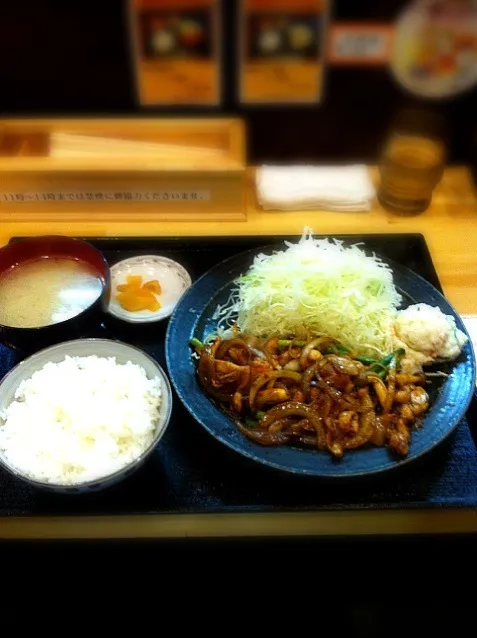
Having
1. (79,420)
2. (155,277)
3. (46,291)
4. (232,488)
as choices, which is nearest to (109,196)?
(155,277)

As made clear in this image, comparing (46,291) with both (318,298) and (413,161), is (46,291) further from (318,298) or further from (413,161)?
(413,161)

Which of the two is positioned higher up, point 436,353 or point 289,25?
point 289,25

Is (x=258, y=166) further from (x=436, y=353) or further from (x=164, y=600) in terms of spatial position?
(x=164, y=600)

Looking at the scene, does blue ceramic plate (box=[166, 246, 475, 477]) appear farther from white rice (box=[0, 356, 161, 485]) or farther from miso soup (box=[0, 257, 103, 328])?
miso soup (box=[0, 257, 103, 328])

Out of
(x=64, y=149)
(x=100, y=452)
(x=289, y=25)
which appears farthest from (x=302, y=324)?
(x=64, y=149)

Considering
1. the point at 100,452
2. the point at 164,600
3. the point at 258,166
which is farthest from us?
the point at 258,166

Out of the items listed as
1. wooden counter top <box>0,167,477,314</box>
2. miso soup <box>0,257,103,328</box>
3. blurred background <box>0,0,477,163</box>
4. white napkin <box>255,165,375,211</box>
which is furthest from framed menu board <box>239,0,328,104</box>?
miso soup <box>0,257,103,328</box>

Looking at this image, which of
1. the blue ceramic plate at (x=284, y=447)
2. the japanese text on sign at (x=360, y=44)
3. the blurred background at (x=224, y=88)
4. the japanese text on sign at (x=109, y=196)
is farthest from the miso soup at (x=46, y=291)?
the japanese text on sign at (x=360, y=44)
